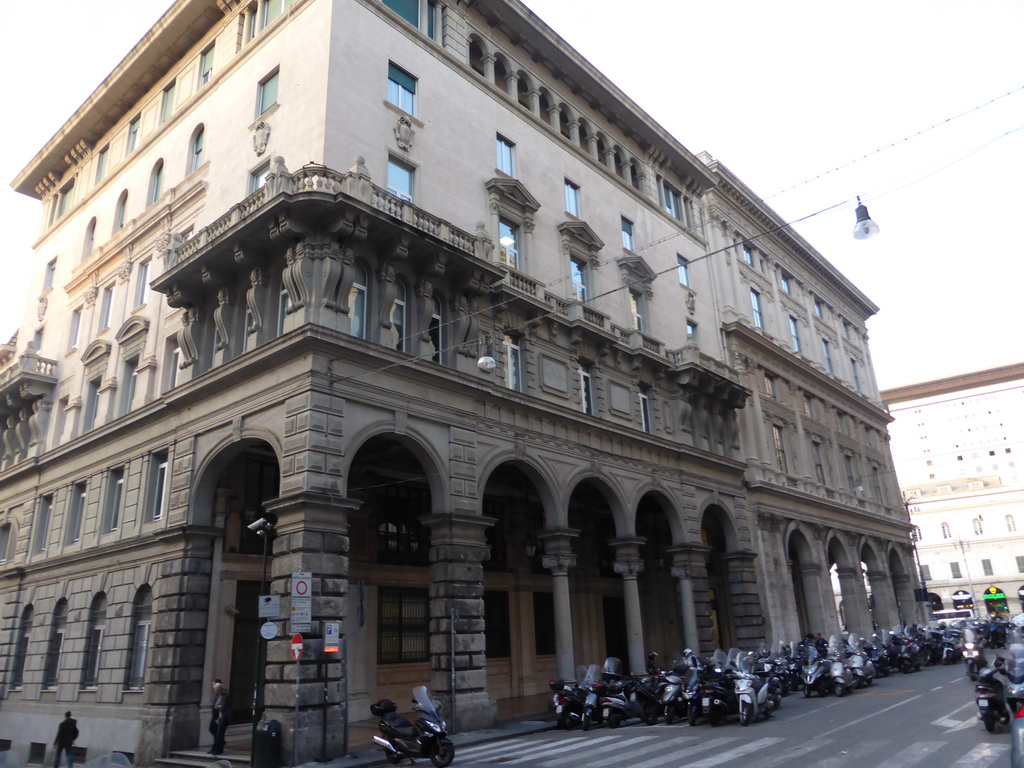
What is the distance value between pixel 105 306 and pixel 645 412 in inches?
822

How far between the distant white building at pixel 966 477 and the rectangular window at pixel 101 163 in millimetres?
73888

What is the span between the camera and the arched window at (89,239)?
31953 mm

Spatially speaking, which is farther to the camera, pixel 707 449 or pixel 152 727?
pixel 707 449

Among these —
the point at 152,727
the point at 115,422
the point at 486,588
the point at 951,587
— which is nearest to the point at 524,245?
the point at 486,588

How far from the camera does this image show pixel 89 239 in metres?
32.2

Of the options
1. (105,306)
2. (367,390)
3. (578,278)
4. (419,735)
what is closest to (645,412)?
(578,278)

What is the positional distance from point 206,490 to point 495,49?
18178 mm

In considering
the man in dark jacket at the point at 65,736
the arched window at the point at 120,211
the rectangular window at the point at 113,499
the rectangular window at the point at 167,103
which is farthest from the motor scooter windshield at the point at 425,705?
the rectangular window at the point at 167,103

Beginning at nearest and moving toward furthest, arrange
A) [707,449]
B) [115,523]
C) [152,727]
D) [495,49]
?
1. [152,727]
2. [115,523]
3. [495,49]
4. [707,449]

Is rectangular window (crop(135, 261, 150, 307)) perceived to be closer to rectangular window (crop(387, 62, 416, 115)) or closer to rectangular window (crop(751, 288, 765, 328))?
rectangular window (crop(387, 62, 416, 115))

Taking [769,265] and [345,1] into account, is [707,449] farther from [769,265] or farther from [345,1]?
[345,1]

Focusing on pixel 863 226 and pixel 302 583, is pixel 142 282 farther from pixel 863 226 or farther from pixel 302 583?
pixel 863 226

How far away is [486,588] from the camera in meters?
26.5

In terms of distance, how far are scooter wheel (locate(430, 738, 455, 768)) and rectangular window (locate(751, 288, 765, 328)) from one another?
3232cm
